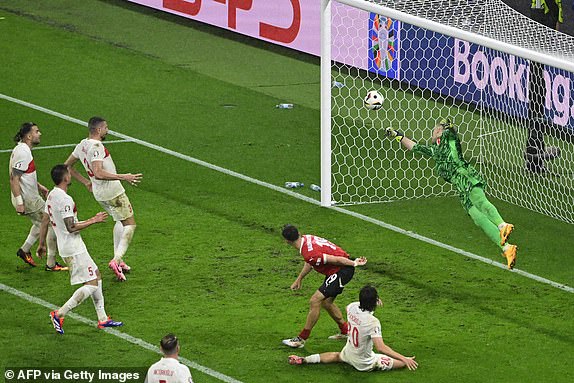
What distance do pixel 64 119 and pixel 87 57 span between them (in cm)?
387

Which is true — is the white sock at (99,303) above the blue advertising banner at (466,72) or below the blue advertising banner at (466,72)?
below

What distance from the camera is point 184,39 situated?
85.7ft

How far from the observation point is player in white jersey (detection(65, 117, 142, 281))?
47.8ft

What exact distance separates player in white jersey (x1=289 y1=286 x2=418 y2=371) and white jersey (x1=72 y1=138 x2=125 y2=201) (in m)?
3.36

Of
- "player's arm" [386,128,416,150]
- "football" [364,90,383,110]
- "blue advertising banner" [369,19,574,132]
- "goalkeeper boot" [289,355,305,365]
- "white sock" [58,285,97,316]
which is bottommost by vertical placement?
"goalkeeper boot" [289,355,305,365]

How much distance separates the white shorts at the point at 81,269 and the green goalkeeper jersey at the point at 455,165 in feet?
13.4

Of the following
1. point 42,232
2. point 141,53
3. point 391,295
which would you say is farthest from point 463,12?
point 141,53

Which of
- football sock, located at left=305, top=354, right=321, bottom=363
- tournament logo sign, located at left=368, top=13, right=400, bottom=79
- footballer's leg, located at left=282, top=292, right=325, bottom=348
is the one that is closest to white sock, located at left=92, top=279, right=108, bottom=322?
Answer: footballer's leg, located at left=282, top=292, right=325, bottom=348

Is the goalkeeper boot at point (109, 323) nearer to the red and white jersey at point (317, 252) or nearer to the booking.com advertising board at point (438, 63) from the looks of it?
the red and white jersey at point (317, 252)

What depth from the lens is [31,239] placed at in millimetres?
15266

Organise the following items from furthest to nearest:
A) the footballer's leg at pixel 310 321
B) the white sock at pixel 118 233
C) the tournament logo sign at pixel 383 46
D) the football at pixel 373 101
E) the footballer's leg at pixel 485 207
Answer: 1. the tournament logo sign at pixel 383 46
2. the football at pixel 373 101
3. the white sock at pixel 118 233
4. the footballer's leg at pixel 485 207
5. the footballer's leg at pixel 310 321

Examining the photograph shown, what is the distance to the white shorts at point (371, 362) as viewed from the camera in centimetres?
1240

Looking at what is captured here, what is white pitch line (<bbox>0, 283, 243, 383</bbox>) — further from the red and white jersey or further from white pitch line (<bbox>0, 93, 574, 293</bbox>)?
white pitch line (<bbox>0, 93, 574, 293</bbox>)

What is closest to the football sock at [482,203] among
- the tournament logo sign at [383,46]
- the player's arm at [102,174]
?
the player's arm at [102,174]
